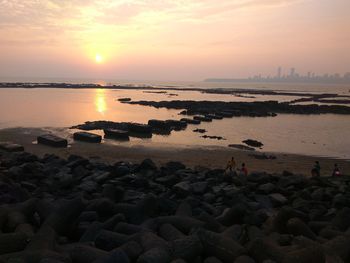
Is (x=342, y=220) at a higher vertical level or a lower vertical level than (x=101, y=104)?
higher

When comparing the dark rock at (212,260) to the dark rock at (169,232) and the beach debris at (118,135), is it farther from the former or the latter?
the beach debris at (118,135)

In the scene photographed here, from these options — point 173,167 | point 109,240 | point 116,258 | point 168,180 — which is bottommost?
point 173,167

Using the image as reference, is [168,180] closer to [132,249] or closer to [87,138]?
[132,249]

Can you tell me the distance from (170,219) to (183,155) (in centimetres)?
1567

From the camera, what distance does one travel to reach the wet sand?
64.6ft

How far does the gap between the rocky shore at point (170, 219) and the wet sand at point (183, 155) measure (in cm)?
743

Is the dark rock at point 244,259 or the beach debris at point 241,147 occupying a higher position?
the dark rock at point 244,259

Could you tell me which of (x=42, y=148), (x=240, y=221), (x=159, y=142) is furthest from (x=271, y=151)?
(x=240, y=221)

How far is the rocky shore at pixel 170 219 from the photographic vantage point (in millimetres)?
5109

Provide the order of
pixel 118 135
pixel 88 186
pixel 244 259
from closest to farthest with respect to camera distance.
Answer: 1. pixel 244 259
2. pixel 88 186
3. pixel 118 135

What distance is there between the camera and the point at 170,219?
6.72 m

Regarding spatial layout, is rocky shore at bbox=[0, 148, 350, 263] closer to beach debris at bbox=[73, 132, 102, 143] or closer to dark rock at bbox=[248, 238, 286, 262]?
dark rock at bbox=[248, 238, 286, 262]

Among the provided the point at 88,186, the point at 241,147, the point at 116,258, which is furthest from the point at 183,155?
A: the point at 116,258

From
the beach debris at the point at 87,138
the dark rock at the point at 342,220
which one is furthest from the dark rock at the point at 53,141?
the dark rock at the point at 342,220
